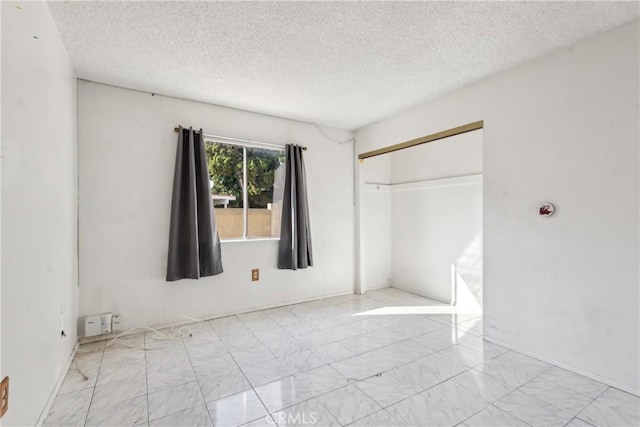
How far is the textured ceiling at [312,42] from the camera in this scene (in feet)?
5.92

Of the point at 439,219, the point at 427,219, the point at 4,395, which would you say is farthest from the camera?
the point at 427,219

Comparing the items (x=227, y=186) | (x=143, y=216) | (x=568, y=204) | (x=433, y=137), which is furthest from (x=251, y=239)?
(x=568, y=204)

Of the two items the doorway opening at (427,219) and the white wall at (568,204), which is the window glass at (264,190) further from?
the white wall at (568,204)

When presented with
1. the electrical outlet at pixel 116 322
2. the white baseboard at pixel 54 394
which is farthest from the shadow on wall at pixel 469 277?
the white baseboard at pixel 54 394

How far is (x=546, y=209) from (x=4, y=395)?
3.22m

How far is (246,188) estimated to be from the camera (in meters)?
3.53

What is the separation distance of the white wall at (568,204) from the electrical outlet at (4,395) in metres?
3.10

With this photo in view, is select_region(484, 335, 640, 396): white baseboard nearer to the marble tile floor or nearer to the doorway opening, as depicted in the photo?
the marble tile floor

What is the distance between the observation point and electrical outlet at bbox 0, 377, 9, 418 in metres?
1.16

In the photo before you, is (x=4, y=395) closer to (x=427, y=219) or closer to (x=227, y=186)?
(x=227, y=186)

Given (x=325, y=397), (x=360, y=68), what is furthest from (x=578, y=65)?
(x=325, y=397)

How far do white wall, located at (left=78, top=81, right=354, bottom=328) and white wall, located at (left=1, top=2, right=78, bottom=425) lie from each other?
1.67ft

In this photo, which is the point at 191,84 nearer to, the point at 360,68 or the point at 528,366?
the point at 360,68

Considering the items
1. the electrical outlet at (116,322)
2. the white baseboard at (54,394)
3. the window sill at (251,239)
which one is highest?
the window sill at (251,239)
